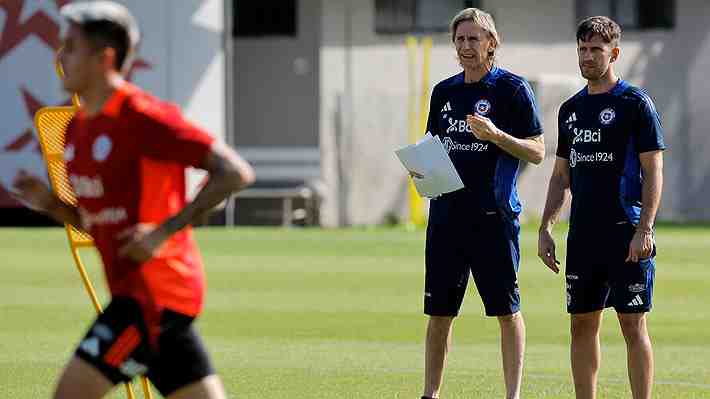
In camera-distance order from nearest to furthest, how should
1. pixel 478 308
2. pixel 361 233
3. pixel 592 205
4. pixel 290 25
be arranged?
1. pixel 592 205
2. pixel 478 308
3. pixel 361 233
4. pixel 290 25

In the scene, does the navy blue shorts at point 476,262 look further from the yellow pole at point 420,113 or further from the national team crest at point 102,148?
the yellow pole at point 420,113

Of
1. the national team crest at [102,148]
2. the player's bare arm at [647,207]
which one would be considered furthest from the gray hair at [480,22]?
the national team crest at [102,148]

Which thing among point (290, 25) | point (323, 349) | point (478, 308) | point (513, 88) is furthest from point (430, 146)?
point (290, 25)

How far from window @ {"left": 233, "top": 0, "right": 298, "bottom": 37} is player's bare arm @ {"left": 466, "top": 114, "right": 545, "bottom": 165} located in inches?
1013

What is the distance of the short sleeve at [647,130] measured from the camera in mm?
7895

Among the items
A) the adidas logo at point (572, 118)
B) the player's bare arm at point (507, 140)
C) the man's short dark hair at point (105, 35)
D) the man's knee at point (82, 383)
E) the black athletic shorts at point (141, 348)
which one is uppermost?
the man's short dark hair at point (105, 35)

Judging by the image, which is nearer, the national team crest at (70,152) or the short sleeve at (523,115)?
the national team crest at (70,152)

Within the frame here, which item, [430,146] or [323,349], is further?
[323,349]

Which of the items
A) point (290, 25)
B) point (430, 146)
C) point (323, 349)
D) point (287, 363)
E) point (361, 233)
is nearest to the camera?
point (430, 146)

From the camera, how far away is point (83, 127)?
5609 millimetres

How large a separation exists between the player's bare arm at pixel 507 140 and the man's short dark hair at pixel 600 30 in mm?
671

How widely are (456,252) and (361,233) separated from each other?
752 inches

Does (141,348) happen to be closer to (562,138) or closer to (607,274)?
(607,274)

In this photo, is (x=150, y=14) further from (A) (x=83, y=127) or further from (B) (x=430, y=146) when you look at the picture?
(A) (x=83, y=127)
